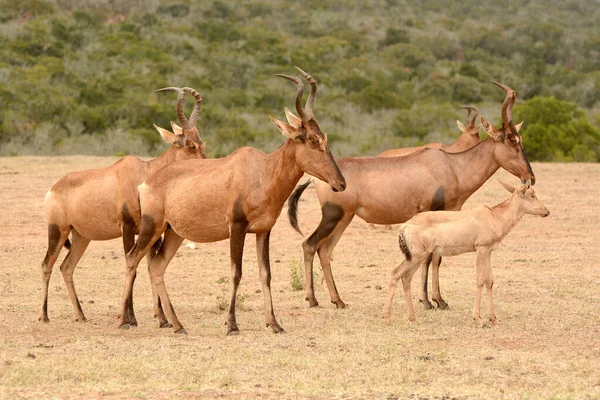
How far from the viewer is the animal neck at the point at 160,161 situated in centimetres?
1197

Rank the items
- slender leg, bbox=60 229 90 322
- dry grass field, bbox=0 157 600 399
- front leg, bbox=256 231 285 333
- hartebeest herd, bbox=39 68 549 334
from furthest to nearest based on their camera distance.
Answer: slender leg, bbox=60 229 90 322 → front leg, bbox=256 231 285 333 → hartebeest herd, bbox=39 68 549 334 → dry grass field, bbox=0 157 600 399

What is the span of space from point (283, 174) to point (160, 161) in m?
2.00

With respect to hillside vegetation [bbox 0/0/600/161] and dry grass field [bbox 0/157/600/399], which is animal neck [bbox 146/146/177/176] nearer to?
dry grass field [bbox 0/157/600/399]

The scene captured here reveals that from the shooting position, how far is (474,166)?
13297mm

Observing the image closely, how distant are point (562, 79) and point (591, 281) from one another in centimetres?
4658

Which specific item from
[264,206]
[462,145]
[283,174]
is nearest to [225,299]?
[264,206]

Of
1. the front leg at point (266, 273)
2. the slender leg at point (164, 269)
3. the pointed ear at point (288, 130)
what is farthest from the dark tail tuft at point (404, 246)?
the slender leg at point (164, 269)

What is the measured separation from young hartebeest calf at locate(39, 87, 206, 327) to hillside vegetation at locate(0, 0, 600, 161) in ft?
64.9

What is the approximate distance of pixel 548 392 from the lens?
27.0 feet

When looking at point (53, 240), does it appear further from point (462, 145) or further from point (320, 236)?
point (462, 145)

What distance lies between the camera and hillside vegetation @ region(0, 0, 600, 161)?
1328 inches

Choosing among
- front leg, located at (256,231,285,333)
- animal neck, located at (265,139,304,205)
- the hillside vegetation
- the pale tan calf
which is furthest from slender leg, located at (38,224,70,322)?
the hillside vegetation

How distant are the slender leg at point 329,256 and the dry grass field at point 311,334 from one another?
157 millimetres

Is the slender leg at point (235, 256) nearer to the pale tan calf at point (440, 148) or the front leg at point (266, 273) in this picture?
the front leg at point (266, 273)
